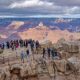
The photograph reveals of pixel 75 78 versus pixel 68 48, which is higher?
pixel 68 48

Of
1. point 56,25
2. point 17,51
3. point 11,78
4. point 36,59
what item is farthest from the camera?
point 56,25

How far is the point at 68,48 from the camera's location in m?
38.1

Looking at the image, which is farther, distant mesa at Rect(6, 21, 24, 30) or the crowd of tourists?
distant mesa at Rect(6, 21, 24, 30)

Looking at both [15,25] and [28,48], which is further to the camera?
[15,25]

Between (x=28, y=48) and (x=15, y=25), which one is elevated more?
(x=28, y=48)

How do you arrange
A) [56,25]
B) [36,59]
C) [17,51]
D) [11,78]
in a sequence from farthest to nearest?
[56,25] < [17,51] < [36,59] < [11,78]

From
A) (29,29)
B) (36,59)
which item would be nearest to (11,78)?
(36,59)

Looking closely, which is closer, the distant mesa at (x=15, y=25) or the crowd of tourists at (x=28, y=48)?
the crowd of tourists at (x=28, y=48)

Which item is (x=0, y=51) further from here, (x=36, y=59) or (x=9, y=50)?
(x=36, y=59)

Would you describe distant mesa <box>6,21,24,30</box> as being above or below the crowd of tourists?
below

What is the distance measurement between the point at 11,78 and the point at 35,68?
281 centimetres

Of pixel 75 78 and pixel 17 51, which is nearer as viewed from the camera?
pixel 75 78

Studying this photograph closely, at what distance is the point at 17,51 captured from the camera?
123 feet

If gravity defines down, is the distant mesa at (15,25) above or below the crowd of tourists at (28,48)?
below
